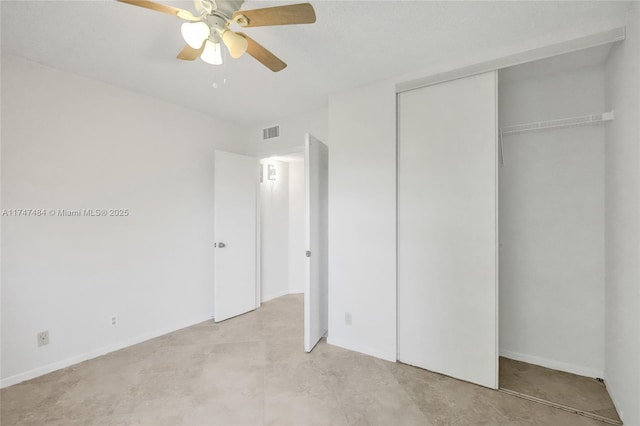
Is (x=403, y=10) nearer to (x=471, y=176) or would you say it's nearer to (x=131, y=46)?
(x=471, y=176)

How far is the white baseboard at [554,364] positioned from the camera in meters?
2.28

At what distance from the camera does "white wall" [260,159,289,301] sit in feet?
14.4

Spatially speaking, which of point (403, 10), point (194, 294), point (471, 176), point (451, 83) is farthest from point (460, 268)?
point (194, 294)

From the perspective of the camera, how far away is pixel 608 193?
2152 millimetres

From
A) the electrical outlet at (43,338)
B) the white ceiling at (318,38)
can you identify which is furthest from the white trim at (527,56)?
the electrical outlet at (43,338)

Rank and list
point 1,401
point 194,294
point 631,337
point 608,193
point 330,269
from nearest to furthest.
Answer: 1. point 631,337
2. point 1,401
3. point 608,193
4. point 330,269
5. point 194,294

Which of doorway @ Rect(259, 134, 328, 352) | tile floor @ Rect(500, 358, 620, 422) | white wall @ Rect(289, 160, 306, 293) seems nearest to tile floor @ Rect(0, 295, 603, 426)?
tile floor @ Rect(500, 358, 620, 422)

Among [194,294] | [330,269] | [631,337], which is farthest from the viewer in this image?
[194,294]

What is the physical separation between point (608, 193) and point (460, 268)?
4.10ft

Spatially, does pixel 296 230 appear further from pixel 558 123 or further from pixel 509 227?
pixel 558 123

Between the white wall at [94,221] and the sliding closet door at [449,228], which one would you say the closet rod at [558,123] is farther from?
the white wall at [94,221]

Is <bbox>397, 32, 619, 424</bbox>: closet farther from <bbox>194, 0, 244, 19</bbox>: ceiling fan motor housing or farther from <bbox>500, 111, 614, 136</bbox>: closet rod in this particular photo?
<bbox>194, 0, 244, 19</bbox>: ceiling fan motor housing

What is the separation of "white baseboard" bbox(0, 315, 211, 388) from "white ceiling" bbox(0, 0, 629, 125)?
258 cm

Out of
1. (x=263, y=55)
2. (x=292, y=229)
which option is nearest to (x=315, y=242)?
(x=263, y=55)
